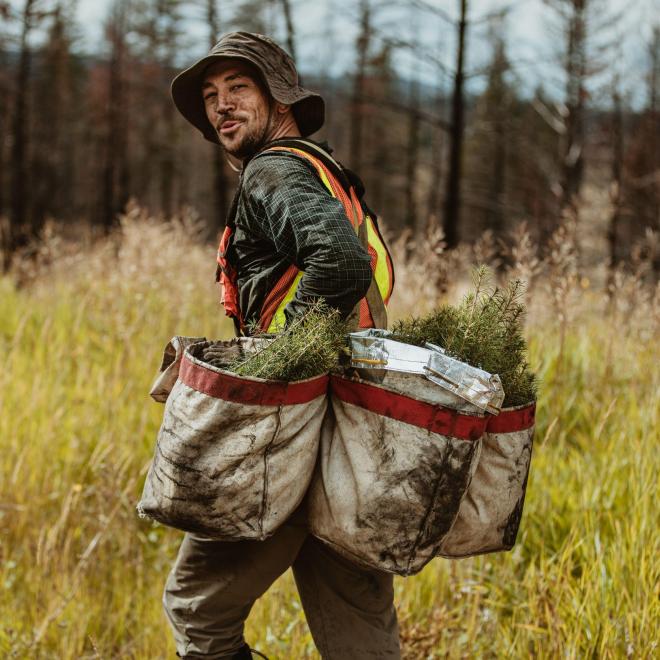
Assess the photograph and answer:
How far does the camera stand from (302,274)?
66.3 inches

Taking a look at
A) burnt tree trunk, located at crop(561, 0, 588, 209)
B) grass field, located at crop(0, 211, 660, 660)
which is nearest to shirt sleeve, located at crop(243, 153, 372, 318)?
grass field, located at crop(0, 211, 660, 660)

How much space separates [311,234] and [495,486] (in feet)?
2.41

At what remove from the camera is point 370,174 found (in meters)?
34.9

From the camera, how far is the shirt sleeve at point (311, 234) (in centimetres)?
153

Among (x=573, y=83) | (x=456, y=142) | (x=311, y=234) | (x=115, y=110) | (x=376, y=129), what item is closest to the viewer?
(x=311, y=234)

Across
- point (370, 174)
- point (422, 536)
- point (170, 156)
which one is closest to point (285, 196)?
point (422, 536)

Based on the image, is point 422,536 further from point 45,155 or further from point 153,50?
point 45,155

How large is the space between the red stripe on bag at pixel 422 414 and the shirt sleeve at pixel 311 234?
247 mm

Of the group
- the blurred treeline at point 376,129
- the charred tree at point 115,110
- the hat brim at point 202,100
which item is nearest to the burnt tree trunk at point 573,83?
the blurred treeline at point 376,129

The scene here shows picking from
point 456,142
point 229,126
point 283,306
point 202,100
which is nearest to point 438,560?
point 283,306

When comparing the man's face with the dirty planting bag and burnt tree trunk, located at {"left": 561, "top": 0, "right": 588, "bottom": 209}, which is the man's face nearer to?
the dirty planting bag

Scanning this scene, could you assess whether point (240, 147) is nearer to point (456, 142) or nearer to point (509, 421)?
point (509, 421)

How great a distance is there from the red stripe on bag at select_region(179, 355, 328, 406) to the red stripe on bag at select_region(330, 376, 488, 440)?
136 millimetres

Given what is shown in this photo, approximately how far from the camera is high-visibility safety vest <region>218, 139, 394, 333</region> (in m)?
1.70
